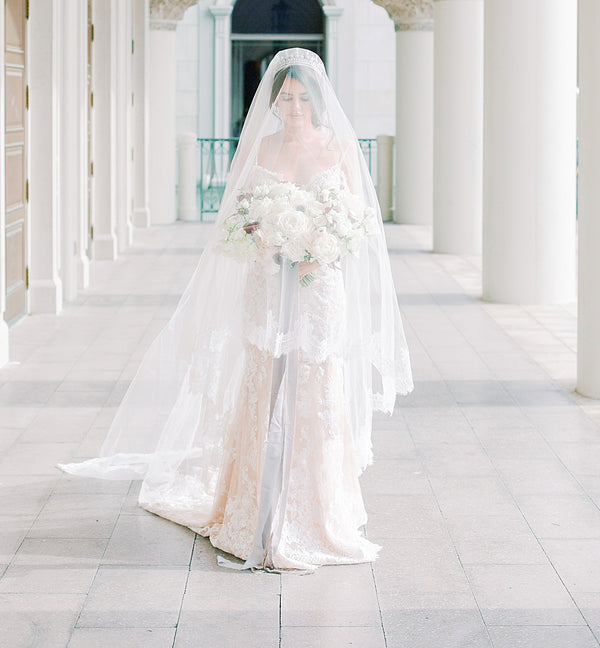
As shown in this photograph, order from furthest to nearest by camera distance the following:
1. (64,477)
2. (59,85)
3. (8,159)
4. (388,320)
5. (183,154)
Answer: (183,154)
(59,85)
(8,159)
(64,477)
(388,320)

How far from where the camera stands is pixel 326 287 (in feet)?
16.3

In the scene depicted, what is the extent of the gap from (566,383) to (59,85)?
5.56m

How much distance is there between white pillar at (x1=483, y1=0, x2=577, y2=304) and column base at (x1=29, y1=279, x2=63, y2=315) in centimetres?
407

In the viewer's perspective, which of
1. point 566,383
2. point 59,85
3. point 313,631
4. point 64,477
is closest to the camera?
point 313,631

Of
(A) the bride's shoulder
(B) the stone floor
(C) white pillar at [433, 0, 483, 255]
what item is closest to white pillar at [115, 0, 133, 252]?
(C) white pillar at [433, 0, 483, 255]

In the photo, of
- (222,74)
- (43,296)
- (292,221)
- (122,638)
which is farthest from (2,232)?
(222,74)

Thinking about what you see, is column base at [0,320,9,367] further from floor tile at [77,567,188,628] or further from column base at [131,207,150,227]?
column base at [131,207,150,227]

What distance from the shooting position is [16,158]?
10.5 meters

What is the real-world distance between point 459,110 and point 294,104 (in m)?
11.3

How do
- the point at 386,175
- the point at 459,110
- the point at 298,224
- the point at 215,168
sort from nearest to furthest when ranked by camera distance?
1. the point at 298,224
2. the point at 459,110
3. the point at 386,175
4. the point at 215,168

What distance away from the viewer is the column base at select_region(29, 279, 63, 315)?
1108 cm

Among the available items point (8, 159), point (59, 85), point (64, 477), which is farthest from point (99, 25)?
point (64, 477)

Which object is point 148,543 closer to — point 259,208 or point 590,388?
point 259,208

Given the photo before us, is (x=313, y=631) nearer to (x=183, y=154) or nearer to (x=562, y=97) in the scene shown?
(x=562, y=97)
